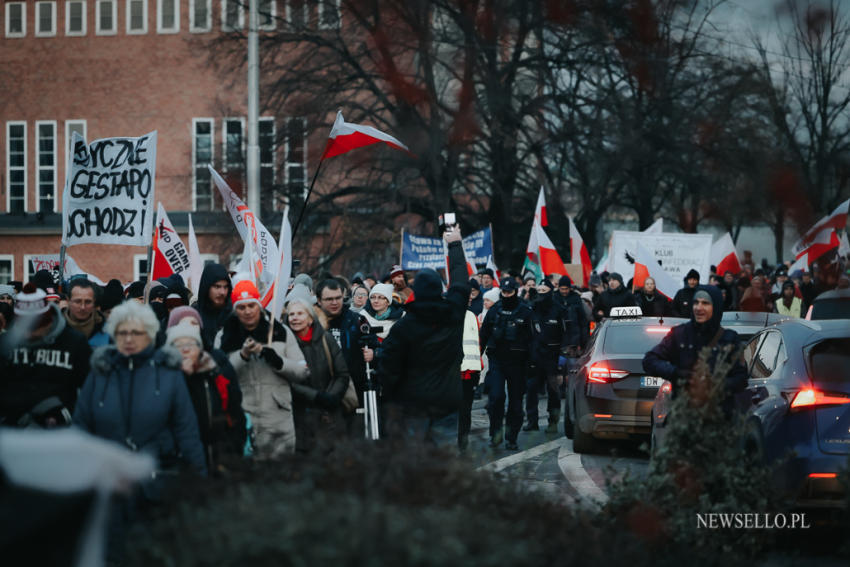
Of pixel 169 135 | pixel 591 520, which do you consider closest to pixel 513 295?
pixel 591 520

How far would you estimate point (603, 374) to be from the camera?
12797mm

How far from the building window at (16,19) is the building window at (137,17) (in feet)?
15.7

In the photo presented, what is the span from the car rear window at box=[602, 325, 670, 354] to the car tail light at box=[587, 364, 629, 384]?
0.23m

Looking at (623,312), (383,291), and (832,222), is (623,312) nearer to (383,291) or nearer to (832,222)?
(383,291)

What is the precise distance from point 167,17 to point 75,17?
4.20 metres

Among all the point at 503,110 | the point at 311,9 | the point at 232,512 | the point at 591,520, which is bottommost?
the point at 591,520

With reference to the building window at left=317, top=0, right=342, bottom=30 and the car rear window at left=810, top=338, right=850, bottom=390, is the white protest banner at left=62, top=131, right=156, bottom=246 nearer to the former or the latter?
the car rear window at left=810, top=338, right=850, bottom=390

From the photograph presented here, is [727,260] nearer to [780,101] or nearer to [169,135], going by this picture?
[780,101]

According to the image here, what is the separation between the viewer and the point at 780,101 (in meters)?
43.0

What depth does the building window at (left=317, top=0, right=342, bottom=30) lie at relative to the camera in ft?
105

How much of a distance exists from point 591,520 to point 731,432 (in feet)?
3.96

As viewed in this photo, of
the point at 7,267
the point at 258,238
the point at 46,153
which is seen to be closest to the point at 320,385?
the point at 258,238

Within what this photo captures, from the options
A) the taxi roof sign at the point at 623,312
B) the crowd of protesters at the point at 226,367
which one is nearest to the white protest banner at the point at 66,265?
the crowd of protesters at the point at 226,367

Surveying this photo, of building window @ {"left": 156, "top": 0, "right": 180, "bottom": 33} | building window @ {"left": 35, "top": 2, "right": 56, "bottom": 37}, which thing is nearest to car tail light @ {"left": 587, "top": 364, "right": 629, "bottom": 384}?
building window @ {"left": 156, "top": 0, "right": 180, "bottom": 33}
